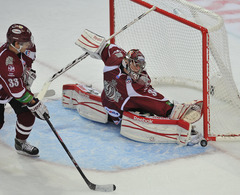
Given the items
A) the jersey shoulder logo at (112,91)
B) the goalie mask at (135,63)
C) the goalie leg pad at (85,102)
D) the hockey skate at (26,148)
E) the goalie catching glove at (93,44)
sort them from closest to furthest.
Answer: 1. the hockey skate at (26,148)
2. the goalie mask at (135,63)
3. the jersey shoulder logo at (112,91)
4. the goalie catching glove at (93,44)
5. the goalie leg pad at (85,102)

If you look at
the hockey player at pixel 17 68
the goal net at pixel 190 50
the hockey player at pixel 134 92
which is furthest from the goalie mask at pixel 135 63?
the hockey player at pixel 17 68

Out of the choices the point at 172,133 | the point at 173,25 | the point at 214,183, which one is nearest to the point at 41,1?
the point at 173,25

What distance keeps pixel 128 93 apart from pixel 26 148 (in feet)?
2.74

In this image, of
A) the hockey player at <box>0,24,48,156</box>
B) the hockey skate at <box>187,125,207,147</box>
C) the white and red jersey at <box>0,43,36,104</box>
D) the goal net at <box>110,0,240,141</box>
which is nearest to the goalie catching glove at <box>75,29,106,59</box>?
the goal net at <box>110,0,240,141</box>

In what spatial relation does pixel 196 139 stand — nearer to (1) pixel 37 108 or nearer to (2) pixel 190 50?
(2) pixel 190 50

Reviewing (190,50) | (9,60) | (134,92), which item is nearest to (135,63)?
(134,92)

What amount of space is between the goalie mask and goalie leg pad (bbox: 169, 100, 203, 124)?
372 mm

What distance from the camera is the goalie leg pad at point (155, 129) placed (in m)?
4.20

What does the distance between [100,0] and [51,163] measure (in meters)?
3.99

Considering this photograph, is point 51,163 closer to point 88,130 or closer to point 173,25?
point 88,130

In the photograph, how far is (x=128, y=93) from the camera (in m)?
4.28

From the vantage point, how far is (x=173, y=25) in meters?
4.90

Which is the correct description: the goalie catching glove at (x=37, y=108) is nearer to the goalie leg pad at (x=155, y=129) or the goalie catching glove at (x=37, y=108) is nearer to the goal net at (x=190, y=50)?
the goalie leg pad at (x=155, y=129)

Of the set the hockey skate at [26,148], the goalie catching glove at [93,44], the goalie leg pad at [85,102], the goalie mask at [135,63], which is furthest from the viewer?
the goalie leg pad at [85,102]
